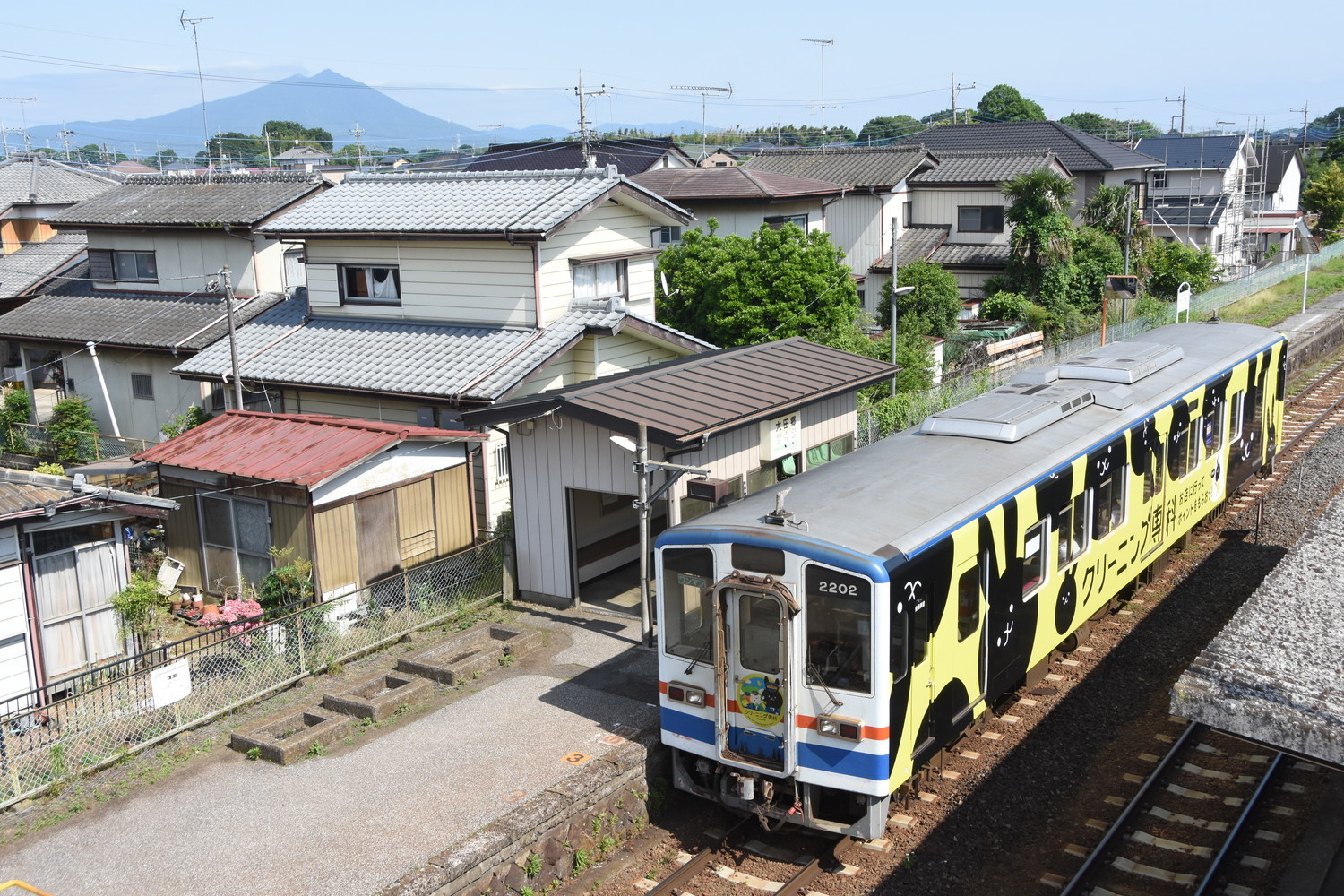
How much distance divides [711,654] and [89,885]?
4633 mm

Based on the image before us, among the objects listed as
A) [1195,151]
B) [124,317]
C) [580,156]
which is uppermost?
[580,156]

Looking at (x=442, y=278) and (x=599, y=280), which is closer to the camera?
(x=442, y=278)

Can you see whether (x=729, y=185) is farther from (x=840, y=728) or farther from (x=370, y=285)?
(x=840, y=728)

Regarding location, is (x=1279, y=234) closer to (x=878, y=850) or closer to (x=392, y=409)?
(x=392, y=409)

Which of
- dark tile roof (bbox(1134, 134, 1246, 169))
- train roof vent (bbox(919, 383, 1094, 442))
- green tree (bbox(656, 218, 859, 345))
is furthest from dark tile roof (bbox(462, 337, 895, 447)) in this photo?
dark tile roof (bbox(1134, 134, 1246, 169))

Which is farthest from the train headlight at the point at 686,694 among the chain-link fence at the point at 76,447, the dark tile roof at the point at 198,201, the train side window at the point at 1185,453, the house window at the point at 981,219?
the house window at the point at 981,219

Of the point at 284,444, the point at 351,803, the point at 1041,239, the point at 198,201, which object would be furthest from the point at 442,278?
the point at 1041,239

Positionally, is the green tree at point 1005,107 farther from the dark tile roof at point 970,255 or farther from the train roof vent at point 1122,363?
the train roof vent at point 1122,363

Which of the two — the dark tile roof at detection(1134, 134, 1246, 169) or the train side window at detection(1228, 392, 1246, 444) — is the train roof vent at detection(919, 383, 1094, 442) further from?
the dark tile roof at detection(1134, 134, 1246, 169)

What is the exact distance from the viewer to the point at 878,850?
855 centimetres

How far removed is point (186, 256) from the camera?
2338 cm

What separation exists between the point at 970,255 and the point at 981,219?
5.17ft

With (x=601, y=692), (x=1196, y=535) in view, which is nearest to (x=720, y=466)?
(x=601, y=692)

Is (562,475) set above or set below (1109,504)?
above
